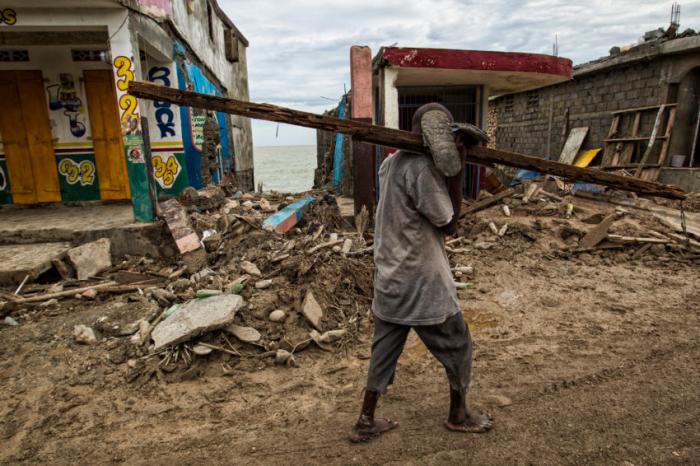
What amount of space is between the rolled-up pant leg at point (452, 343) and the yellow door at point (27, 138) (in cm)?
860

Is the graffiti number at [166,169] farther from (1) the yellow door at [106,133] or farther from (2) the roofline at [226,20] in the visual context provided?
(2) the roofline at [226,20]

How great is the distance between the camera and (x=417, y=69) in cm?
728

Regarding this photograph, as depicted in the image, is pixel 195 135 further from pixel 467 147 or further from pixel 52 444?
pixel 467 147

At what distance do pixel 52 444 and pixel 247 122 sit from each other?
1622 centimetres

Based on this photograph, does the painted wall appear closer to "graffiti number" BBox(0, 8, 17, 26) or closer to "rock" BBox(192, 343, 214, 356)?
"graffiti number" BBox(0, 8, 17, 26)

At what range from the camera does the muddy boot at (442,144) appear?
7.01 feet

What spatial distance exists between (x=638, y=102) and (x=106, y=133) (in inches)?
571

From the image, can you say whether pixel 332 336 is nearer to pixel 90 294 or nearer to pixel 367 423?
pixel 367 423

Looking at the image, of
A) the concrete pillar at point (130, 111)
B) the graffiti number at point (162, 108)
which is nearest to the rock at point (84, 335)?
the concrete pillar at point (130, 111)

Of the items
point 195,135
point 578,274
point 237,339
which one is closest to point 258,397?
point 237,339

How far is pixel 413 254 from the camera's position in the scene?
2.30 m

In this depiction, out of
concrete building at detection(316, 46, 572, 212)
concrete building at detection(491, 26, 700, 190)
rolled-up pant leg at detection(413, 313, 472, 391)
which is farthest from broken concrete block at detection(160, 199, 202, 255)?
concrete building at detection(491, 26, 700, 190)

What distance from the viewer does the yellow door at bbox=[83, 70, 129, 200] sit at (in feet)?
25.9

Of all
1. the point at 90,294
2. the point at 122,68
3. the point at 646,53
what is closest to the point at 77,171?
the point at 122,68
